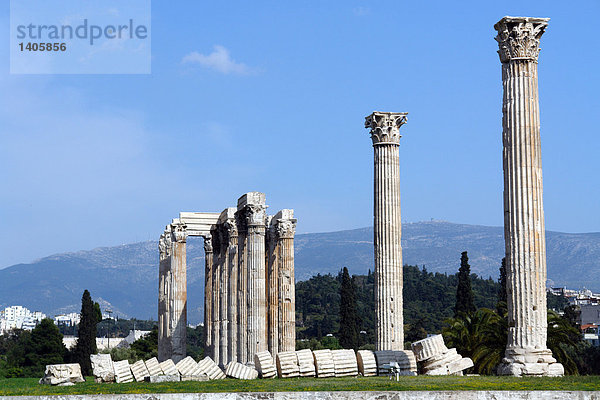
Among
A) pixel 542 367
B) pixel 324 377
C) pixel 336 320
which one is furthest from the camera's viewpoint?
pixel 336 320

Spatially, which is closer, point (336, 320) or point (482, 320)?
point (482, 320)

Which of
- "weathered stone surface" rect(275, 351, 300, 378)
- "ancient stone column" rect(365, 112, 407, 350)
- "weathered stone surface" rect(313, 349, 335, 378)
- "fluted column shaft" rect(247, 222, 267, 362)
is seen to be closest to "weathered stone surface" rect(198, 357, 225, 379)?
"weathered stone surface" rect(275, 351, 300, 378)

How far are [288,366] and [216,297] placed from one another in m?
25.1

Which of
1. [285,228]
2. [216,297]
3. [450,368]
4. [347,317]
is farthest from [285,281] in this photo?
[347,317]

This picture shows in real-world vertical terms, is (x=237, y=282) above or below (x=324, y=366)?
above

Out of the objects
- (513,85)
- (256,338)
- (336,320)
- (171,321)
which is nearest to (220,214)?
(171,321)

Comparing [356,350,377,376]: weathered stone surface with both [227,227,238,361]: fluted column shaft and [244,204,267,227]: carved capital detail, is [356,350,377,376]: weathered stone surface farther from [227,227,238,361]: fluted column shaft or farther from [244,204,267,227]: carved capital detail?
[227,227,238,361]: fluted column shaft

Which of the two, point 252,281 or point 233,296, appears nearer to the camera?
point 252,281

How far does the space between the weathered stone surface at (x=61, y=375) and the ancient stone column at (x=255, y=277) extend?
37.6 feet

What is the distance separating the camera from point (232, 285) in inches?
2080

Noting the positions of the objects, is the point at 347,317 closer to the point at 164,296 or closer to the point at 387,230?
the point at 164,296

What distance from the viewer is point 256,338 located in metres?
46.2

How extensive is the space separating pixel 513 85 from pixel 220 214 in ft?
98.6

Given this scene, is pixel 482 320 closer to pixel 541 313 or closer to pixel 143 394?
pixel 541 313
